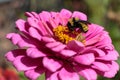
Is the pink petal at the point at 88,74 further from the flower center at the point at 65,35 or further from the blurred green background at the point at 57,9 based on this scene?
the blurred green background at the point at 57,9

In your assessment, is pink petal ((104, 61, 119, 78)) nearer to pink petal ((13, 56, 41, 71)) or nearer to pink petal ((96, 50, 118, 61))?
pink petal ((96, 50, 118, 61))

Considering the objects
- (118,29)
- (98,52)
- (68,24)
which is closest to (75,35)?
(68,24)

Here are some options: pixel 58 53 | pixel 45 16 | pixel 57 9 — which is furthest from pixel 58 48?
pixel 57 9

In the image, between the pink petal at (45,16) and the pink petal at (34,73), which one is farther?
the pink petal at (45,16)

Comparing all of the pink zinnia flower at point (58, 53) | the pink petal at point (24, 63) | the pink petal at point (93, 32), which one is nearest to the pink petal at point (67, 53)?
the pink zinnia flower at point (58, 53)

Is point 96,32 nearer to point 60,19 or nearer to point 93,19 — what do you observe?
point 60,19

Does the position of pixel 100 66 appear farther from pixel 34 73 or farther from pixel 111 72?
pixel 34 73
